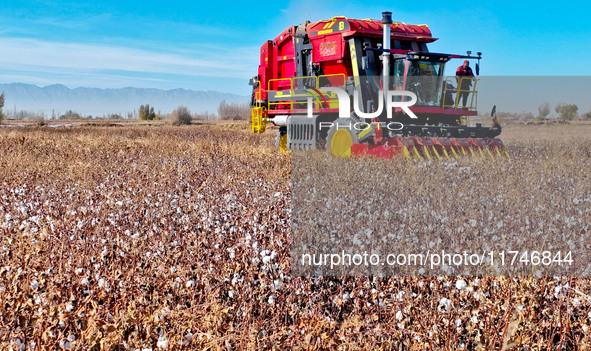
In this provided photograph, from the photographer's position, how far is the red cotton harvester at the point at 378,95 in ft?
43.7

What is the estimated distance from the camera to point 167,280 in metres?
3.81

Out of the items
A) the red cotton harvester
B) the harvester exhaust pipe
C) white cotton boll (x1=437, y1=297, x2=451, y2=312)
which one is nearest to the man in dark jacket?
the red cotton harvester

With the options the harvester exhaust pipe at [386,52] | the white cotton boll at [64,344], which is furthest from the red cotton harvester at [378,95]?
the white cotton boll at [64,344]

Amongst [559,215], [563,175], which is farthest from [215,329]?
[563,175]

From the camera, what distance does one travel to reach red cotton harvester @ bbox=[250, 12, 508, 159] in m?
13.3

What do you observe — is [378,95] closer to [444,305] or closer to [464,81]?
[464,81]

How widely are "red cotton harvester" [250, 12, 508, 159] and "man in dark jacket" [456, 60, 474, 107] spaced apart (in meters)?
0.03

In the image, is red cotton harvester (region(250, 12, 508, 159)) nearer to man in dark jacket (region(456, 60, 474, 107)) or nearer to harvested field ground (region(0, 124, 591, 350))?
man in dark jacket (region(456, 60, 474, 107))

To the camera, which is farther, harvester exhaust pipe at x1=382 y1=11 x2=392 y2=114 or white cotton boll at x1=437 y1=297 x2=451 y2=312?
harvester exhaust pipe at x1=382 y1=11 x2=392 y2=114

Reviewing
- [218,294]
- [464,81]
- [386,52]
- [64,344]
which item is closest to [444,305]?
[218,294]

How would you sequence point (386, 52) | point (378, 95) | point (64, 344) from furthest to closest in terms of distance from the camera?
point (378, 95)
point (386, 52)
point (64, 344)

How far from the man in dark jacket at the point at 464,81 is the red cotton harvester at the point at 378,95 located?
0.03 meters

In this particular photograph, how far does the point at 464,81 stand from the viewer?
1480 centimetres

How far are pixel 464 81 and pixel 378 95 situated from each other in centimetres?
257
